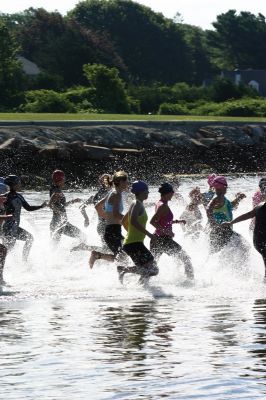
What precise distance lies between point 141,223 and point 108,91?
1880 inches

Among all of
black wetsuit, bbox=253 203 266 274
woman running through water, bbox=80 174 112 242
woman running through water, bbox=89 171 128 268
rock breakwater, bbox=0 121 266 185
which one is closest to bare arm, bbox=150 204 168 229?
woman running through water, bbox=89 171 128 268

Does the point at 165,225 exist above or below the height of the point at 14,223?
→ above

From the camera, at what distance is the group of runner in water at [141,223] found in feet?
52.6

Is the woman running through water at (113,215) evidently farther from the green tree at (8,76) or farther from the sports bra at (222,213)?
the green tree at (8,76)

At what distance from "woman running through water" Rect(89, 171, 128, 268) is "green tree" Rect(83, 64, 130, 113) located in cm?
4432

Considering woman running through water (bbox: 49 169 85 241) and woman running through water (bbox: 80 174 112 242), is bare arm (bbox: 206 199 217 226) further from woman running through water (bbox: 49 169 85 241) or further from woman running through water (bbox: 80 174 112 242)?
woman running through water (bbox: 49 169 85 241)

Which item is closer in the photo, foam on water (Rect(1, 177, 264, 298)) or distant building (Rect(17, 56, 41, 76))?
A: foam on water (Rect(1, 177, 264, 298))

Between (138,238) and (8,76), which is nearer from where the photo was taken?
(138,238)

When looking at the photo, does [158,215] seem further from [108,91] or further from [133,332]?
[108,91]

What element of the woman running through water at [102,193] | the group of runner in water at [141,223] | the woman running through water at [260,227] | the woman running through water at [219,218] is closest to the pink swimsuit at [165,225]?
the group of runner in water at [141,223]

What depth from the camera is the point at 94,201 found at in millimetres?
19734

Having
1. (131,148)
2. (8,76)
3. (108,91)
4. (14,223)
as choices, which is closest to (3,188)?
(14,223)

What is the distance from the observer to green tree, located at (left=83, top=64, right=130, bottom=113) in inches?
2458

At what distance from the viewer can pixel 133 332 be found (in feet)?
43.2
